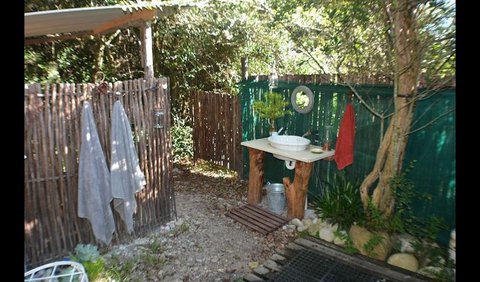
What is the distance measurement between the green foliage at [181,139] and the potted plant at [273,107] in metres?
2.21

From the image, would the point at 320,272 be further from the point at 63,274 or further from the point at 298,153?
the point at 63,274

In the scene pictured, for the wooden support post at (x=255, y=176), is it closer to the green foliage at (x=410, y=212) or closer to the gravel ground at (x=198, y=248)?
the gravel ground at (x=198, y=248)

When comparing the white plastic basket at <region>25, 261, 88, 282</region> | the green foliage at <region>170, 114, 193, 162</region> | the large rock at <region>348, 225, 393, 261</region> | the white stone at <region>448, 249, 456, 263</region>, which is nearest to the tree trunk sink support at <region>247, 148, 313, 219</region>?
the large rock at <region>348, 225, 393, 261</region>

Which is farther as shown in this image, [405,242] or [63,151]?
[405,242]

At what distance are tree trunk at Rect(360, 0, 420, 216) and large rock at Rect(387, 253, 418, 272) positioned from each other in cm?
54

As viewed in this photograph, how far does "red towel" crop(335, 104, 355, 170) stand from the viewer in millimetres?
4328

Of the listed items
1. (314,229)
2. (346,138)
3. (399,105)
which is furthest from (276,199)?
(399,105)

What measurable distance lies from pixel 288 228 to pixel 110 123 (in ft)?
8.64

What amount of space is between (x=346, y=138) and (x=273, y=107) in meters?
1.40

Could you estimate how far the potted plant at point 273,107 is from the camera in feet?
17.5

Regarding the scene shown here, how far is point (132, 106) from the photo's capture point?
3.90m

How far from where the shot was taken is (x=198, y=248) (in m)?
3.93

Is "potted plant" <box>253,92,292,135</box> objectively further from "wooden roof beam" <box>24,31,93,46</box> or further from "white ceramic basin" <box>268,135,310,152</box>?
"wooden roof beam" <box>24,31,93,46</box>
